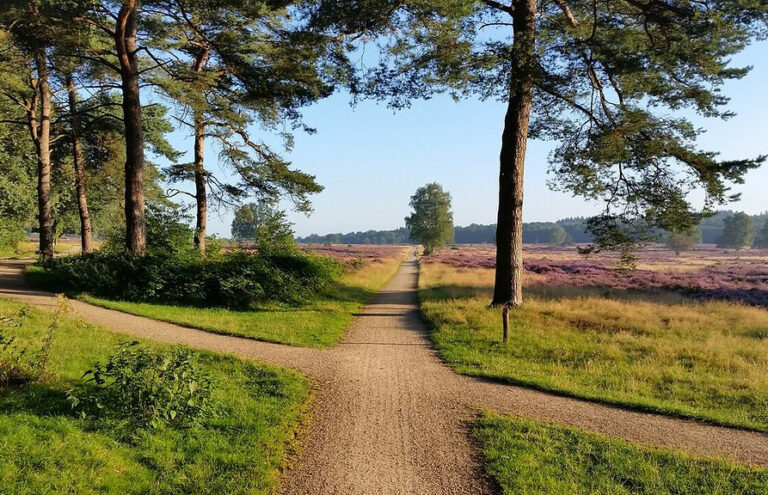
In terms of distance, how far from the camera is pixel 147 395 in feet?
16.5

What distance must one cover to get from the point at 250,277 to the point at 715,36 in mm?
14603

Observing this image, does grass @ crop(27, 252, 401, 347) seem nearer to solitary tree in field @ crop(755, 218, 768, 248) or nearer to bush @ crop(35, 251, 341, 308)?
bush @ crop(35, 251, 341, 308)

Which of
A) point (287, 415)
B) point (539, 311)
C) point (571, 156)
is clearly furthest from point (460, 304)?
point (287, 415)

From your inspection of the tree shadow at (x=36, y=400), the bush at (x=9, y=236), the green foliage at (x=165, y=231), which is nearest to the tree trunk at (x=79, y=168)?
the green foliage at (x=165, y=231)

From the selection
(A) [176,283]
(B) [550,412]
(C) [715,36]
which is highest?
(C) [715,36]

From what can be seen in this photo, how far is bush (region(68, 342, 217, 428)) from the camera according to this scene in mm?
4941

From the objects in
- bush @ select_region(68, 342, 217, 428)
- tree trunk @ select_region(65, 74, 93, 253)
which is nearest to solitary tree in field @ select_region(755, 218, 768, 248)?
tree trunk @ select_region(65, 74, 93, 253)

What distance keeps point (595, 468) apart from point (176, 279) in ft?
43.1

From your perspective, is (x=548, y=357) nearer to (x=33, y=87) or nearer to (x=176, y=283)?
(x=176, y=283)

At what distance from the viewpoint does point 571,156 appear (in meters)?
13.9

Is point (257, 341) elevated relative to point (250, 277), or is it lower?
lower

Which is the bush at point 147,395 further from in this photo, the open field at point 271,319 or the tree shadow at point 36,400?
the open field at point 271,319

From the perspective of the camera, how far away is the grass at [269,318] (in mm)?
10328

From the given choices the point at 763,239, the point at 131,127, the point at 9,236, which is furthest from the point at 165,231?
the point at 763,239
